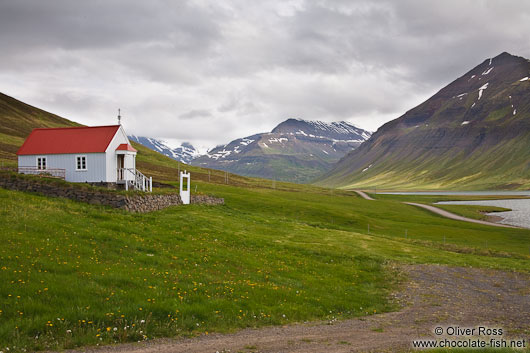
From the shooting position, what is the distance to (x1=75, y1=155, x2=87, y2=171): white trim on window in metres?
48.6

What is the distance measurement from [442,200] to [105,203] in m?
167

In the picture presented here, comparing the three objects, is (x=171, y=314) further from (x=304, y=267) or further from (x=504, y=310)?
(x=504, y=310)

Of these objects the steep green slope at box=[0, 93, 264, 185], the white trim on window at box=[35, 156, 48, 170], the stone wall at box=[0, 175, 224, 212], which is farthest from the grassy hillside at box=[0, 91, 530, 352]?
the steep green slope at box=[0, 93, 264, 185]

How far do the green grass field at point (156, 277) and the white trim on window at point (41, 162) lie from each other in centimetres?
1776

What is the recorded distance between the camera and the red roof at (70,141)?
48.9m

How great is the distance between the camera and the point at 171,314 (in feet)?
46.8

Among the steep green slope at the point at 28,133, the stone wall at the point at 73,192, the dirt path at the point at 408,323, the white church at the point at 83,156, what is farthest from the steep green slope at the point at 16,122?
the dirt path at the point at 408,323

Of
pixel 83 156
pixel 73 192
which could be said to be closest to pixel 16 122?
pixel 83 156

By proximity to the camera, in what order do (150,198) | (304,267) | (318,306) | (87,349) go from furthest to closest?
(150,198), (304,267), (318,306), (87,349)

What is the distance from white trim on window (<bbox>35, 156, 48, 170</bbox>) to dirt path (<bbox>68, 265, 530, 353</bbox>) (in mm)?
44409

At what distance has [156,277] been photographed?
58.9 feet


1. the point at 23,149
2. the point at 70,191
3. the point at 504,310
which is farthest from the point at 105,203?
the point at 504,310

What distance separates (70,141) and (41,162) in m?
4.53

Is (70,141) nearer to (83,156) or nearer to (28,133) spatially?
(83,156)
